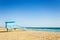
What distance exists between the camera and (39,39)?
22.2 feet

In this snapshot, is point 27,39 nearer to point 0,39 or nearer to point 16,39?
point 16,39

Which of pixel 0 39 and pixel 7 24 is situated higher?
pixel 7 24

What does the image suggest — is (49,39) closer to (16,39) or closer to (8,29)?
(16,39)

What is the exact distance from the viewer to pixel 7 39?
6746 mm

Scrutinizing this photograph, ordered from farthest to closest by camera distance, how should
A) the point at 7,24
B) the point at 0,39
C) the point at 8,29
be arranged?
the point at 8,29 → the point at 7,24 → the point at 0,39

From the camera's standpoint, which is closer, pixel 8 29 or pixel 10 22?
pixel 10 22

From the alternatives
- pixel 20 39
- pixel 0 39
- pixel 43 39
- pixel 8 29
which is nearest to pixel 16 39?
pixel 20 39

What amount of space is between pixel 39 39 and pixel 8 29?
7591 mm

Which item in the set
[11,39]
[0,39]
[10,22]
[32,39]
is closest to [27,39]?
[32,39]

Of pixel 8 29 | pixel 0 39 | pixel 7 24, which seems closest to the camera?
pixel 0 39

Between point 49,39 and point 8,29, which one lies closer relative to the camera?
point 49,39

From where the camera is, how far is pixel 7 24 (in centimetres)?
1283

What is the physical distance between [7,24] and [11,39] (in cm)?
627

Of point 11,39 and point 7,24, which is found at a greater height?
point 7,24
